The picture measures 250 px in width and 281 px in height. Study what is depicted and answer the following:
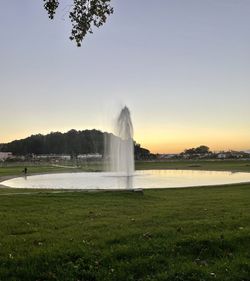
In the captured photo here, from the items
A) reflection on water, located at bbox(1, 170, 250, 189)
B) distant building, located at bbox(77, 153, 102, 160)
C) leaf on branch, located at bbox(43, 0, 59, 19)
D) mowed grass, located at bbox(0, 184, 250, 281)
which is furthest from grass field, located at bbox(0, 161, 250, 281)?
distant building, located at bbox(77, 153, 102, 160)

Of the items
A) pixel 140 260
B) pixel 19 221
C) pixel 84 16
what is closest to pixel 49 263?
pixel 140 260

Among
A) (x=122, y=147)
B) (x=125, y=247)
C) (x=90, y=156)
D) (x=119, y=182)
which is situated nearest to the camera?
(x=125, y=247)

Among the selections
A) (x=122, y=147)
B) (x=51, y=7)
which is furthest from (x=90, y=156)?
(x=51, y=7)

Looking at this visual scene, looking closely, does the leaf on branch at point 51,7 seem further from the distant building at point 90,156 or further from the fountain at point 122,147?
the distant building at point 90,156

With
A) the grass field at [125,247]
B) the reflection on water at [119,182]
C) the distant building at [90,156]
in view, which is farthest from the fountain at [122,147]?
the distant building at [90,156]

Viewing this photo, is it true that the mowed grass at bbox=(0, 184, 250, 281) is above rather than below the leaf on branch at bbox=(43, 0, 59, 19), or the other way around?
below

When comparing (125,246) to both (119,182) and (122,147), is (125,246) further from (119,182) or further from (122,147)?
(122,147)

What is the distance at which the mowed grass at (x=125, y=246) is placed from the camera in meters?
8.34

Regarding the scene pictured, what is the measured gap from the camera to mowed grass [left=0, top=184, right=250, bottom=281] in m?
8.34

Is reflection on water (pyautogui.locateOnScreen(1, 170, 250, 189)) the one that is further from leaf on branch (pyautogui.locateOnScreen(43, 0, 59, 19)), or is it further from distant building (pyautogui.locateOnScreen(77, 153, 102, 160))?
distant building (pyautogui.locateOnScreen(77, 153, 102, 160))

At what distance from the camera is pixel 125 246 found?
9812 mm

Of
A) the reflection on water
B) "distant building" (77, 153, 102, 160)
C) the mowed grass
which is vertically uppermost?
"distant building" (77, 153, 102, 160)

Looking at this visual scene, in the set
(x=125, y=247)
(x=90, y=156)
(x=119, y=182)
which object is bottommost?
(x=119, y=182)

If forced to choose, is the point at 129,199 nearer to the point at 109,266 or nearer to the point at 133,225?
the point at 133,225
